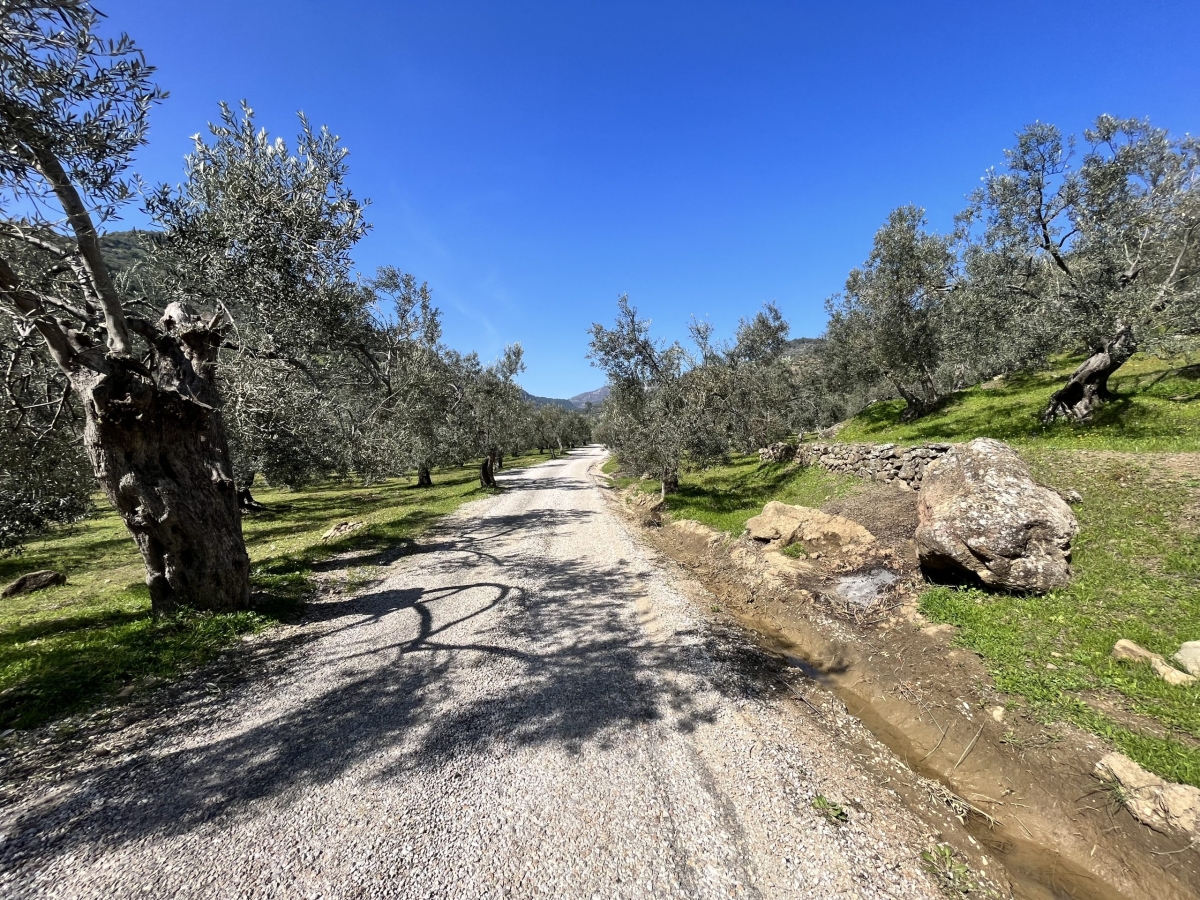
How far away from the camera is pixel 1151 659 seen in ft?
18.1

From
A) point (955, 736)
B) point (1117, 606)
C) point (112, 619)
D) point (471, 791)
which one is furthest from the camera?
point (112, 619)

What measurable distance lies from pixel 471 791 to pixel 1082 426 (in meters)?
21.0

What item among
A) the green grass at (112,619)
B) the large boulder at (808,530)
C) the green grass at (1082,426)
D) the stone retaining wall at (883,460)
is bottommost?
the large boulder at (808,530)

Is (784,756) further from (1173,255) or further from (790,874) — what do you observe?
(1173,255)

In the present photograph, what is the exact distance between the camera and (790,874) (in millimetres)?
3707

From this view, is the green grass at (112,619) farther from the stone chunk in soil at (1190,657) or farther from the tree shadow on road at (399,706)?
the stone chunk in soil at (1190,657)

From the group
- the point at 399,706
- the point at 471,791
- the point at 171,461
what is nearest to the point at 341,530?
the point at 171,461

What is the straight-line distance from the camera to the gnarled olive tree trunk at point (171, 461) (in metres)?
7.26

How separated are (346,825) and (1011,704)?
26.4 ft

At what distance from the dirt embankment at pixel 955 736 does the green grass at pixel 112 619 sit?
9.86 m

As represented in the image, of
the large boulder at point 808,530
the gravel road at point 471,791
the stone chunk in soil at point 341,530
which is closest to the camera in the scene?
the gravel road at point 471,791

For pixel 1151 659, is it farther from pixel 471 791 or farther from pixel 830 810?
pixel 471 791

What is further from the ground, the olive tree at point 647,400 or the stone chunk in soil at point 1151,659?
the olive tree at point 647,400

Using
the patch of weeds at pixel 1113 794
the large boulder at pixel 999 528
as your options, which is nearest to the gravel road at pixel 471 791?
the patch of weeds at pixel 1113 794
